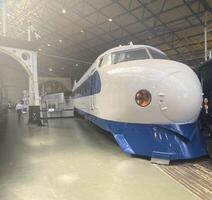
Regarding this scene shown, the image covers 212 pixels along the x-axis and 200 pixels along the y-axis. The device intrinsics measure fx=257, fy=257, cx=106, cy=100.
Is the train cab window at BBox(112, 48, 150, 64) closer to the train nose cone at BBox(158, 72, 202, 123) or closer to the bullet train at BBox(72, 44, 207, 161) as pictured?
the bullet train at BBox(72, 44, 207, 161)

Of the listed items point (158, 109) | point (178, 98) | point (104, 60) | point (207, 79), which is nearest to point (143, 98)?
point (158, 109)

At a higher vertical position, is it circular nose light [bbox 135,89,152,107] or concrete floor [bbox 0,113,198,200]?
circular nose light [bbox 135,89,152,107]

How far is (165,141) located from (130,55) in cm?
245

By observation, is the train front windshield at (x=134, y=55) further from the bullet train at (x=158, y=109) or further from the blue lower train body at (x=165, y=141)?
the blue lower train body at (x=165, y=141)

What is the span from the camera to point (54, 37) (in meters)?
24.5

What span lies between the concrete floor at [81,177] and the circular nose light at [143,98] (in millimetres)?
1154

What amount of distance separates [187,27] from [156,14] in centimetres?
279

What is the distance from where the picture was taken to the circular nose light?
16.8 ft

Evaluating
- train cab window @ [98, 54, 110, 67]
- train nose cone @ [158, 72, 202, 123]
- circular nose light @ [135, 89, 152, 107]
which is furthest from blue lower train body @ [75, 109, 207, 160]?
train cab window @ [98, 54, 110, 67]

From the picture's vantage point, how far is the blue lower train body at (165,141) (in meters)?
4.94

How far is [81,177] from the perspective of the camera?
419 centimetres

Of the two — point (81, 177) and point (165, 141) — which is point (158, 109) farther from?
point (81, 177)

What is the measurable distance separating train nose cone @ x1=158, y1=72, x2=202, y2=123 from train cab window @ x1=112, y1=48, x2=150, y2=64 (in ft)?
4.65

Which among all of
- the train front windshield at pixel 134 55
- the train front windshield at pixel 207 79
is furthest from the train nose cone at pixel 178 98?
the train front windshield at pixel 207 79
